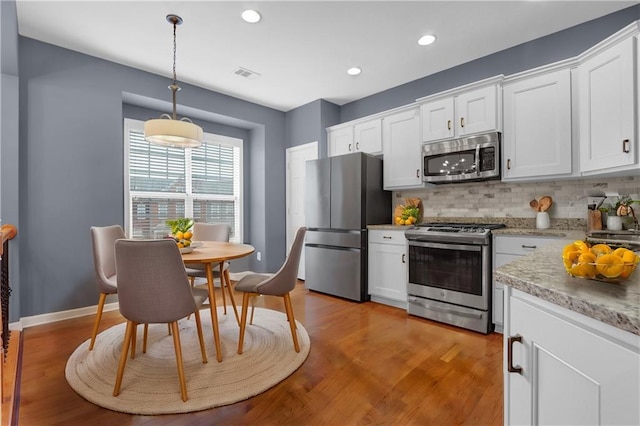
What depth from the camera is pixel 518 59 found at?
3.07 metres

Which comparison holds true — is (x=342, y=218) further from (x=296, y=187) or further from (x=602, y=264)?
(x=602, y=264)

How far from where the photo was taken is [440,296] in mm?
3049

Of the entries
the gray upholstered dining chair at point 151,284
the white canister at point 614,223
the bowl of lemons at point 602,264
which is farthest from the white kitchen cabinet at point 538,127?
the gray upholstered dining chair at point 151,284

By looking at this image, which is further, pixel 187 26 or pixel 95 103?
pixel 95 103

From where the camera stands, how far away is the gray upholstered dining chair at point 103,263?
7.70 feet

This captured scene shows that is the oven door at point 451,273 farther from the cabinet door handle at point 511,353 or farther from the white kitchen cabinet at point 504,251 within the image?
the cabinet door handle at point 511,353

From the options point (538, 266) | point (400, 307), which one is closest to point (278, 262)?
point (400, 307)

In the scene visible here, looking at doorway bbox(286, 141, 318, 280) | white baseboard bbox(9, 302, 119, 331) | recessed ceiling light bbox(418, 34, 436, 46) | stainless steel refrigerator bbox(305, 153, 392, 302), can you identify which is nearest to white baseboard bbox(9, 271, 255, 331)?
white baseboard bbox(9, 302, 119, 331)

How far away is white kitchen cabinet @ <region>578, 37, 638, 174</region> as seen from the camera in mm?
2113

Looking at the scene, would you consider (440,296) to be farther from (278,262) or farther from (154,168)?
(154,168)

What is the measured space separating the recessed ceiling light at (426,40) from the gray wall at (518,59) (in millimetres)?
704

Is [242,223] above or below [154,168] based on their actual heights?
below

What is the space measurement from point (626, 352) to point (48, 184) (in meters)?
4.04

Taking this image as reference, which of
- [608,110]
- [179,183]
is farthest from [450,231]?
[179,183]
